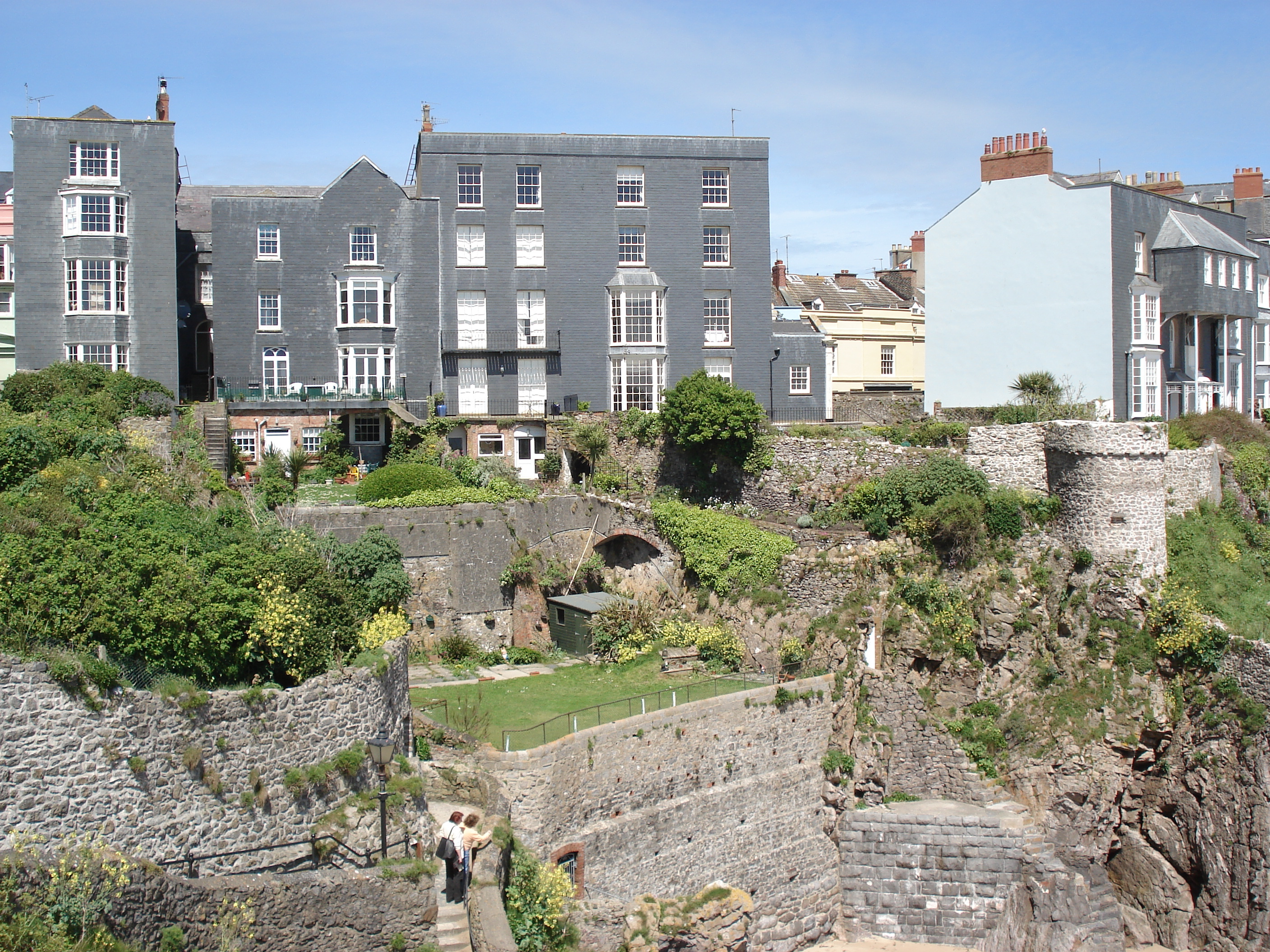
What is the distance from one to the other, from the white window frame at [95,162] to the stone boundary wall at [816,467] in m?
19.5

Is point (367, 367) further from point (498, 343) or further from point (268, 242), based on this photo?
point (268, 242)

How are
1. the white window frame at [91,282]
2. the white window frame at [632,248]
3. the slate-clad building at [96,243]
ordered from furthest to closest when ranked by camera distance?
the white window frame at [632,248]
the white window frame at [91,282]
the slate-clad building at [96,243]

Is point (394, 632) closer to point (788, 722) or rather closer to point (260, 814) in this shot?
point (260, 814)

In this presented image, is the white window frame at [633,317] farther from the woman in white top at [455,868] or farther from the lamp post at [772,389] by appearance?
the woman in white top at [455,868]

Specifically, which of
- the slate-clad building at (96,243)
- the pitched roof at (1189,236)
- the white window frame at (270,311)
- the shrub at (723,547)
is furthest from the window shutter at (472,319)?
the pitched roof at (1189,236)

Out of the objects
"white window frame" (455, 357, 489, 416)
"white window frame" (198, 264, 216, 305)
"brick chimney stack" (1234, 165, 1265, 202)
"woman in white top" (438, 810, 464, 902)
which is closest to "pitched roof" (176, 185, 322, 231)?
"white window frame" (198, 264, 216, 305)

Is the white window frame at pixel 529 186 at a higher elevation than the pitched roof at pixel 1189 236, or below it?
higher

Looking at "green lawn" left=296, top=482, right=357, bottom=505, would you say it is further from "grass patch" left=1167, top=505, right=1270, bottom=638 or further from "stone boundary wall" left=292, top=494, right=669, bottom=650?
"grass patch" left=1167, top=505, right=1270, bottom=638

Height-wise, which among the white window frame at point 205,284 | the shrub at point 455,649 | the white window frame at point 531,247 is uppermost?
the white window frame at point 531,247

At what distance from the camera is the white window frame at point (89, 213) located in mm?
30531

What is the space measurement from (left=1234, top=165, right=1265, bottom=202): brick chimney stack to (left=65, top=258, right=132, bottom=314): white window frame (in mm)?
42076

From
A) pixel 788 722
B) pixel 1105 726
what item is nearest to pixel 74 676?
pixel 788 722

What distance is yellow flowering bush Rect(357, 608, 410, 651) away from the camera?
1786cm

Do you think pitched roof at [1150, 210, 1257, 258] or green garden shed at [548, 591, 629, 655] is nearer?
green garden shed at [548, 591, 629, 655]
